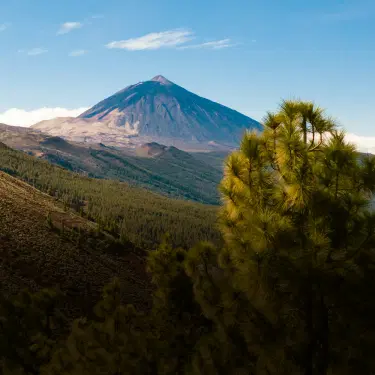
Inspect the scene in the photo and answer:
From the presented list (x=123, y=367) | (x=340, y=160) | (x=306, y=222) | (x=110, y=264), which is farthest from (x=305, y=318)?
(x=110, y=264)

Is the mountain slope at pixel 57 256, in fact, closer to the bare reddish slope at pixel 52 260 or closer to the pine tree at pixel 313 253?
the bare reddish slope at pixel 52 260

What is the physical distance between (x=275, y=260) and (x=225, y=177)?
210 cm

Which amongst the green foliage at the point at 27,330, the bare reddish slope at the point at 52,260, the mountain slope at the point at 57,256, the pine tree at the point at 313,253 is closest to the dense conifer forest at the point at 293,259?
the pine tree at the point at 313,253

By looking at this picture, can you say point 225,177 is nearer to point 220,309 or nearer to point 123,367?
point 220,309

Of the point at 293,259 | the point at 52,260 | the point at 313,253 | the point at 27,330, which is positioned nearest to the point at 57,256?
the point at 52,260

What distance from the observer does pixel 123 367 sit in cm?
917

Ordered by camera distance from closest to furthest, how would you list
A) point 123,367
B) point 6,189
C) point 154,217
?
1. point 123,367
2. point 6,189
3. point 154,217

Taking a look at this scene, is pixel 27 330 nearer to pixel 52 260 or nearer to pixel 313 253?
pixel 313 253

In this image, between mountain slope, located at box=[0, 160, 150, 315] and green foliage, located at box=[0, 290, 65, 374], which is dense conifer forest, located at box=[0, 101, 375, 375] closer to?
green foliage, located at box=[0, 290, 65, 374]

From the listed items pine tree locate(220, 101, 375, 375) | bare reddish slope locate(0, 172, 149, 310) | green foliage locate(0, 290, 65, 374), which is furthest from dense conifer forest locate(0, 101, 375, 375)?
bare reddish slope locate(0, 172, 149, 310)

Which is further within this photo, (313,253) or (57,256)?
(57,256)

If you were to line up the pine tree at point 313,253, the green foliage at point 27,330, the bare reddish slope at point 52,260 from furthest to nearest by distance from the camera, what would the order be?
1. the bare reddish slope at point 52,260
2. the green foliage at point 27,330
3. the pine tree at point 313,253

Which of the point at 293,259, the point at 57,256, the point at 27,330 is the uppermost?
the point at 293,259

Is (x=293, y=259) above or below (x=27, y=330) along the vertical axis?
above
